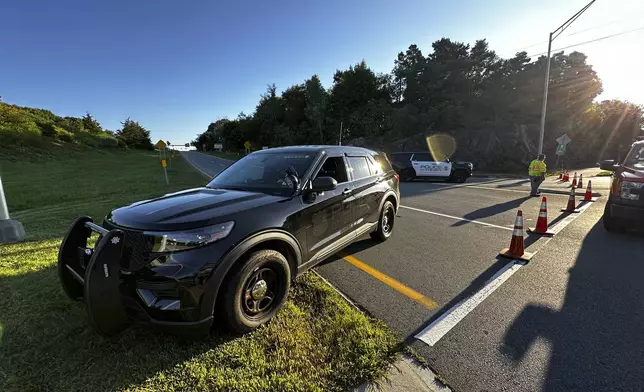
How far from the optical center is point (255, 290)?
8.66 feet

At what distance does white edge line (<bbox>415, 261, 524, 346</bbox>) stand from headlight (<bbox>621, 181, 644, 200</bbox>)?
10.1ft

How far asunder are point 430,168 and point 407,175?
1.23m

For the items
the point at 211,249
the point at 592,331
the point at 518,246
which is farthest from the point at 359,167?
the point at 592,331

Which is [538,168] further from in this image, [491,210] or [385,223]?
[385,223]

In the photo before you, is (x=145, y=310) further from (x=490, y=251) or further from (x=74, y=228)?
(x=490, y=251)

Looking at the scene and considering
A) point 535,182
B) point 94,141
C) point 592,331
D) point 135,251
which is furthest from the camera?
point 94,141

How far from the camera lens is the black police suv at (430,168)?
15.5 m

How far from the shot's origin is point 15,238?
5.17 m

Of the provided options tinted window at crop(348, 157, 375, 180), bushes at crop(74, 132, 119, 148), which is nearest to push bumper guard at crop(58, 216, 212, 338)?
tinted window at crop(348, 157, 375, 180)

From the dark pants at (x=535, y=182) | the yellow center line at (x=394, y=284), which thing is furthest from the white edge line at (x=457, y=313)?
the dark pants at (x=535, y=182)

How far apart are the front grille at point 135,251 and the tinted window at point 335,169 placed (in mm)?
2013

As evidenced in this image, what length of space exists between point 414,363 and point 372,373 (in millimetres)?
364

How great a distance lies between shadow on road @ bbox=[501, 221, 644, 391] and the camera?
212 centimetres

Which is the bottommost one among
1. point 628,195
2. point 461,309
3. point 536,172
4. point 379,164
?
point 461,309
